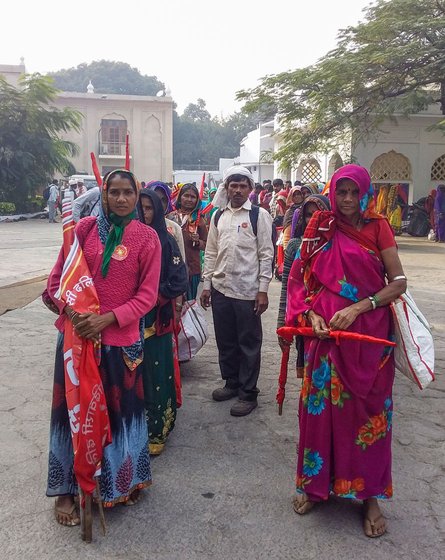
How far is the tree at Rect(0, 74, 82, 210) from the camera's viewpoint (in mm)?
23156

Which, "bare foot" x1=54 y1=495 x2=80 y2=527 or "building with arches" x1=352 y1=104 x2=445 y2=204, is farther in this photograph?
"building with arches" x1=352 y1=104 x2=445 y2=204

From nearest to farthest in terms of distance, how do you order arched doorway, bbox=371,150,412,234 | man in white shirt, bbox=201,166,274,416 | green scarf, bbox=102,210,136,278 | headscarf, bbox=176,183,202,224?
green scarf, bbox=102,210,136,278 → man in white shirt, bbox=201,166,274,416 → headscarf, bbox=176,183,202,224 → arched doorway, bbox=371,150,412,234

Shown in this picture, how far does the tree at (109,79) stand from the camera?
67.7 metres

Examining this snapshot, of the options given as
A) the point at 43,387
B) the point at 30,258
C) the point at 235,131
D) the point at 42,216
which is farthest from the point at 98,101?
the point at 43,387

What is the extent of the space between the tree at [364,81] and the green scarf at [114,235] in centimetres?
1101

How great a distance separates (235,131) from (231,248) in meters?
58.5

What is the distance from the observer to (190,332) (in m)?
4.75

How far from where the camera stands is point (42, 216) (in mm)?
25250

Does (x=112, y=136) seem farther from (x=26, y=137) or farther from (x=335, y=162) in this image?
(x=335, y=162)

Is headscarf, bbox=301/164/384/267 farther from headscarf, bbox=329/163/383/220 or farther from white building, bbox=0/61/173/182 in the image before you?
white building, bbox=0/61/173/182

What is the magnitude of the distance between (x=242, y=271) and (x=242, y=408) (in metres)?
0.97

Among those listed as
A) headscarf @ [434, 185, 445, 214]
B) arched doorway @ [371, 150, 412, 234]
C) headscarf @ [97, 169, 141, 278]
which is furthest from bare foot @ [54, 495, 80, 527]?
arched doorway @ [371, 150, 412, 234]

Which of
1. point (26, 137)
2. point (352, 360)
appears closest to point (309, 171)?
point (26, 137)

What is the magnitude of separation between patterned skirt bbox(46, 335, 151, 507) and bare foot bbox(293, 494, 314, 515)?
2.67 feet
